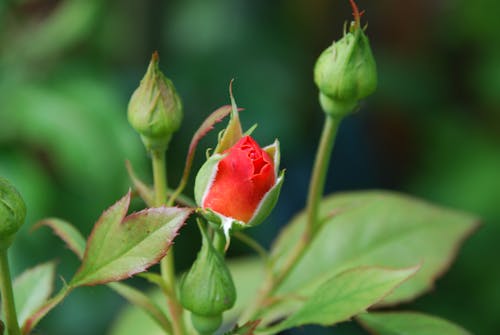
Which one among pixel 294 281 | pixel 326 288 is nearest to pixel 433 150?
pixel 294 281

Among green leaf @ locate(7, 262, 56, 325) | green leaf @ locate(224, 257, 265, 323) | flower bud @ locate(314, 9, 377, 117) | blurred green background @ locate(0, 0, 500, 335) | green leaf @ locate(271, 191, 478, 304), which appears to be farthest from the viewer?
blurred green background @ locate(0, 0, 500, 335)

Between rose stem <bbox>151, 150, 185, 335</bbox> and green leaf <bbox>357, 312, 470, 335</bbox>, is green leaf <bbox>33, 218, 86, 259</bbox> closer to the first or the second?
rose stem <bbox>151, 150, 185, 335</bbox>

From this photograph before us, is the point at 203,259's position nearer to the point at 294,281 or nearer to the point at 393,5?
the point at 294,281

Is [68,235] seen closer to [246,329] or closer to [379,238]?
[246,329]

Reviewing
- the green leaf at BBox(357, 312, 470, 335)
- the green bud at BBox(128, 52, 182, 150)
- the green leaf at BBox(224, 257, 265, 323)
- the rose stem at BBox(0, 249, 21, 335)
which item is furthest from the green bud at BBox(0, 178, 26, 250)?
the green leaf at BBox(224, 257, 265, 323)

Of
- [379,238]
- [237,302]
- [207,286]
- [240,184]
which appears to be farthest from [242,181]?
[237,302]

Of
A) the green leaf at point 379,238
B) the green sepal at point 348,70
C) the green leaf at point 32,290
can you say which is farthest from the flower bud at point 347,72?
the green leaf at point 32,290
